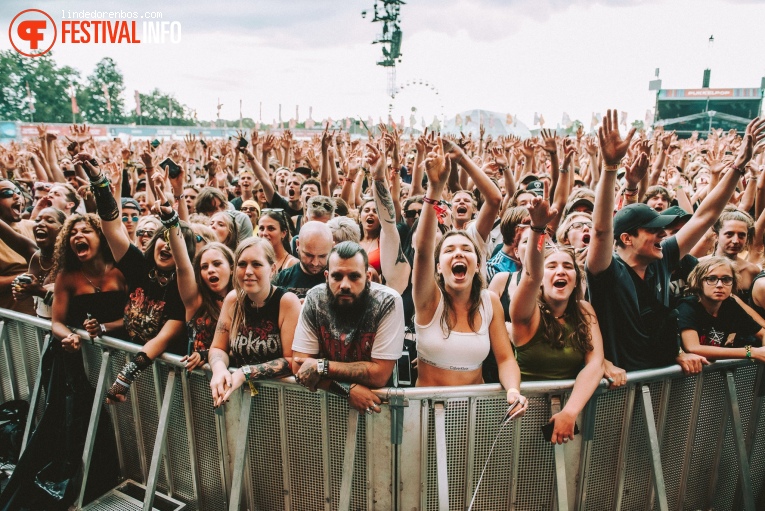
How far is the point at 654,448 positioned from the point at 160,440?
2899 millimetres

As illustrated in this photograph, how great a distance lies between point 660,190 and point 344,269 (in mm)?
4113

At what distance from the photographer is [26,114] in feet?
238

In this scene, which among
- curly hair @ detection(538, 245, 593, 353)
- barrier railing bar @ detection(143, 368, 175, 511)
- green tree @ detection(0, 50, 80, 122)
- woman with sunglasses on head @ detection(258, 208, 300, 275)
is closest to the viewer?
curly hair @ detection(538, 245, 593, 353)

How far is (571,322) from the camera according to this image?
2723mm

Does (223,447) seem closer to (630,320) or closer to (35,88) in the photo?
(630,320)

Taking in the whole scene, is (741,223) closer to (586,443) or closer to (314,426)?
(586,443)

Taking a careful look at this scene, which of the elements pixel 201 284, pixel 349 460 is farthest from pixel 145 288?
pixel 349 460

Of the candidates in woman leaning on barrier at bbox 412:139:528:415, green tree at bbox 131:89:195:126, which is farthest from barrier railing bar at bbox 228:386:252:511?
green tree at bbox 131:89:195:126

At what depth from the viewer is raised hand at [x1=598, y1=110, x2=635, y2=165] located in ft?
8.75

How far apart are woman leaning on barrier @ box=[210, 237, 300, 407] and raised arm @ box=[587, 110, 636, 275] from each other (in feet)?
5.89

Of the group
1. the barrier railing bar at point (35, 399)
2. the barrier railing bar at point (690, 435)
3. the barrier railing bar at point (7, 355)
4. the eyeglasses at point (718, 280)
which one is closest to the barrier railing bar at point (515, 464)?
the barrier railing bar at point (690, 435)

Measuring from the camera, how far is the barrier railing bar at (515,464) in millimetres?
2559

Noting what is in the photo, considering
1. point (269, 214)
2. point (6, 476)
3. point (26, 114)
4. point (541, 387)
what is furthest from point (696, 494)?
point (26, 114)

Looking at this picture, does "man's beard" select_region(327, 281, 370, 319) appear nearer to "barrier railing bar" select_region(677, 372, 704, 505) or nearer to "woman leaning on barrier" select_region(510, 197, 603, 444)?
"woman leaning on barrier" select_region(510, 197, 603, 444)
